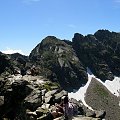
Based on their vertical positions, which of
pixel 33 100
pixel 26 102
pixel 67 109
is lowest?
pixel 67 109

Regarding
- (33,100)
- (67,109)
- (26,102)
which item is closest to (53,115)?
(67,109)

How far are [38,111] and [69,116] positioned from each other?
9039mm

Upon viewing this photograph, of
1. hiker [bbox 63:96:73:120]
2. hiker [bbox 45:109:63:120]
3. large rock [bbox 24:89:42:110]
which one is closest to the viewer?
hiker [bbox 63:96:73:120]

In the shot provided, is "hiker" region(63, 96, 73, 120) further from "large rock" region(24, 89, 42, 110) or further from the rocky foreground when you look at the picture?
"large rock" region(24, 89, 42, 110)

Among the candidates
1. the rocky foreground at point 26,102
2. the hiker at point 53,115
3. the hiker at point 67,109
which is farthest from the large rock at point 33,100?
the hiker at point 67,109

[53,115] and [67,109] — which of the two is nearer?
[67,109]

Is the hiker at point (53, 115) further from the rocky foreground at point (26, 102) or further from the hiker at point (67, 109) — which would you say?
the hiker at point (67, 109)

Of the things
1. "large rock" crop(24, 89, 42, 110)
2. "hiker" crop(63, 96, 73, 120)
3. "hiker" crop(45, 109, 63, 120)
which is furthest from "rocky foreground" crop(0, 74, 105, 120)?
"hiker" crop(63, 96, 73, 120)

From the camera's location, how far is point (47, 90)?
64.7 metres

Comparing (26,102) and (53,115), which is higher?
(26,102)

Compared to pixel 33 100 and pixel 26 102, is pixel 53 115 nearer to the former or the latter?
pixel 33 100

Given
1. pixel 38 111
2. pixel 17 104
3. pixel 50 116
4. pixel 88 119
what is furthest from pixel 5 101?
pixel 88 119

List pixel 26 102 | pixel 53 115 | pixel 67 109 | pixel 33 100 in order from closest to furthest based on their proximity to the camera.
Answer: pixel 67 109 < pixel 53 115 < pixel 33 100 < pixel 26 102

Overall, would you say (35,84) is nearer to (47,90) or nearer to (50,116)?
(47,90)
